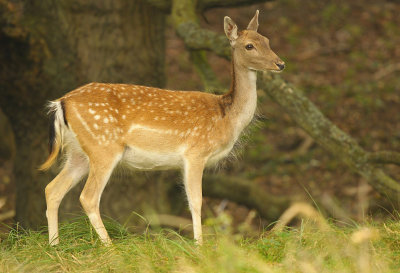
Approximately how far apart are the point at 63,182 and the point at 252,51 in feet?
6.67

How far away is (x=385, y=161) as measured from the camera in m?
6.87

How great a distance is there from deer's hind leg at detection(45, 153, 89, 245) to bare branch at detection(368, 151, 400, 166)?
9.55 ft

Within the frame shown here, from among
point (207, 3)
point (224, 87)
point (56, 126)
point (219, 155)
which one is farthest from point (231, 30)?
point (224, 87)

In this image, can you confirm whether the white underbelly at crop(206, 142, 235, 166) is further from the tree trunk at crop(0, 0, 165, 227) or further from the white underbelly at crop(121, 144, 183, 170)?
the tree trunk at crop(0, 0, 165, 227)

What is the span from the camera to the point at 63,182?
19.6 ft

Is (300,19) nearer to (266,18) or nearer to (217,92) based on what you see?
(266,18)

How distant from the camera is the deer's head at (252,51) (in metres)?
5.94

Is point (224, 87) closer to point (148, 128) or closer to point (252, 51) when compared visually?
point (252, 51)

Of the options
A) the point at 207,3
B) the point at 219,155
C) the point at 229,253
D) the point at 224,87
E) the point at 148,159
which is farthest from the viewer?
the point at 224,87

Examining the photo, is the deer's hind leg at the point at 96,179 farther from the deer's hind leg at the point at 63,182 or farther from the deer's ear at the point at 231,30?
the deer's ear at the point at 231,30

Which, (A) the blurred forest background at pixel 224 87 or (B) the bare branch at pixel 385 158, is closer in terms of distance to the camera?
(B) the bare branch at pixel 385 158

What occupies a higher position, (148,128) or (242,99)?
(242,99)

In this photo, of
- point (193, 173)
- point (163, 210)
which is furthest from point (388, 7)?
point (193, 173)

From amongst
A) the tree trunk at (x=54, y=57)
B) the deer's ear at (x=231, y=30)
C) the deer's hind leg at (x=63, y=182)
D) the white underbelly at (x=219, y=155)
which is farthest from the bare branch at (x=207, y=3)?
the deer's hind leg at (x=63, y=182)
